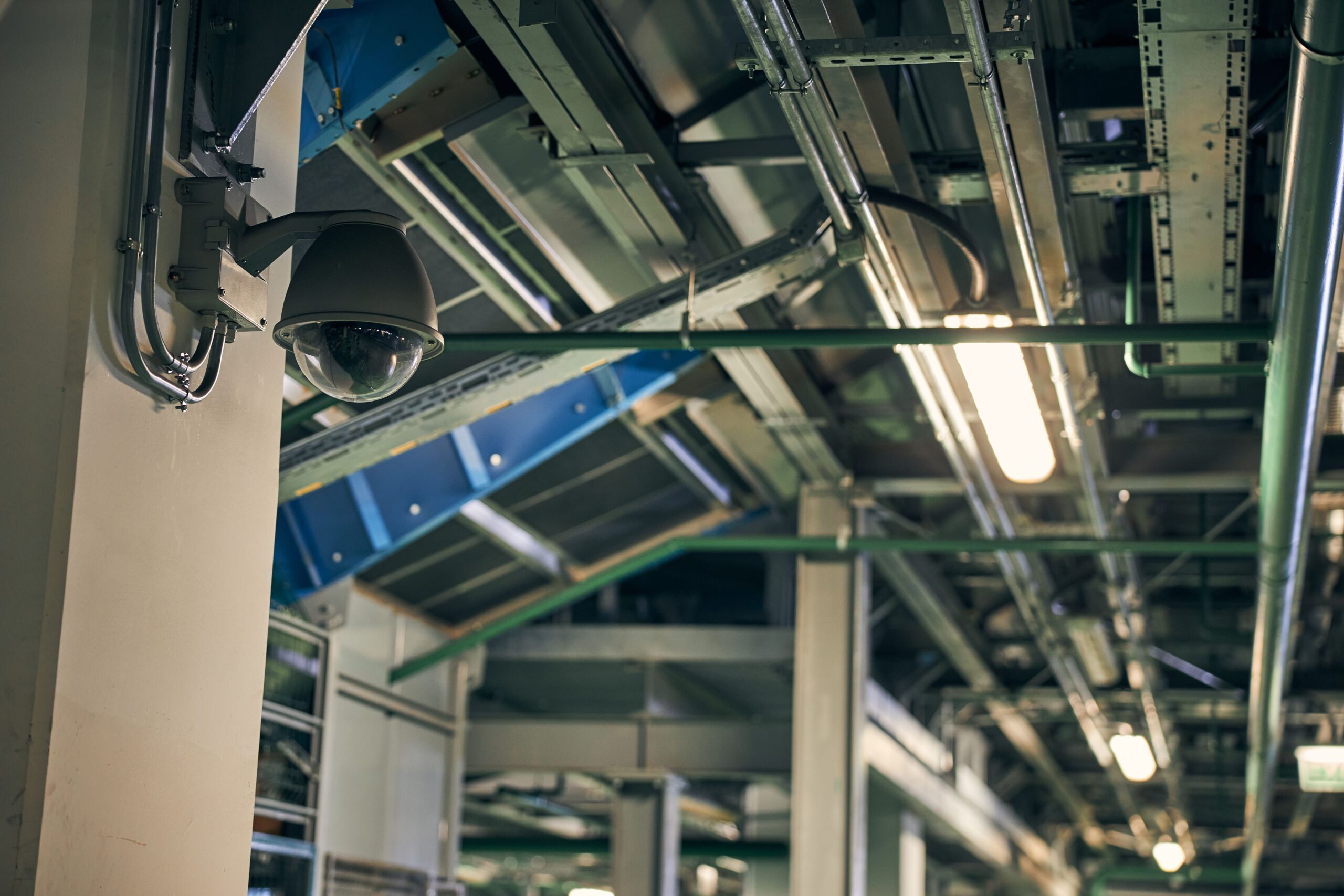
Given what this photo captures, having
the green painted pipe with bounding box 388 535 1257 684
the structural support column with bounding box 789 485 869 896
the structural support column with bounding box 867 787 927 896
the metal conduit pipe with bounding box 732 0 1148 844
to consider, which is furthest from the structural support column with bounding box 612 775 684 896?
the metal conduit pipe with bounding box 732 0 1148 844

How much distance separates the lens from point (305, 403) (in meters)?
5.86

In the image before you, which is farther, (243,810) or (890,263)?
(890,263)

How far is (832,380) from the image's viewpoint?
855 cm

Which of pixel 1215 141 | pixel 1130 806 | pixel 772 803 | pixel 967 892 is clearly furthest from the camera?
pixel 967 892

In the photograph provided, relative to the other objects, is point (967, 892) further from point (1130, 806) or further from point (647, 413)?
point (647, 413)

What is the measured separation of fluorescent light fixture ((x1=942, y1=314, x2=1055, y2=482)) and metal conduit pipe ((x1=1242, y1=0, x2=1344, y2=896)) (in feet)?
2.77

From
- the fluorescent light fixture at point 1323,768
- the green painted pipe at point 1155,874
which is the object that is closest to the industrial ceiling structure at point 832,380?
the fluorescent light fixture at point 1323,768

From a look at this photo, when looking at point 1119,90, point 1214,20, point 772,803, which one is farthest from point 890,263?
point 772,803

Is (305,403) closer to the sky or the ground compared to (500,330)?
closer to the ground

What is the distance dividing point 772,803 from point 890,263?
9.76m

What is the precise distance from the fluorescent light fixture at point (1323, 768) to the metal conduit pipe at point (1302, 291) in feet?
12.7

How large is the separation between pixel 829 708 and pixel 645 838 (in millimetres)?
2113

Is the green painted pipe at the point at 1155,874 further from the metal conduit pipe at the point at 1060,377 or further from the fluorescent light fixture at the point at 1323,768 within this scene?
the fluorescent light fixture at the point at 1323,768

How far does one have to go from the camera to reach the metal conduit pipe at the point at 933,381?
4156mm
